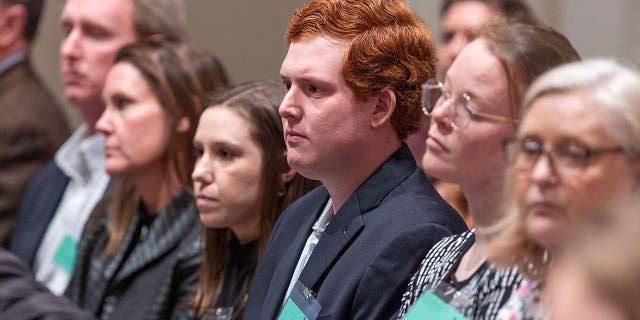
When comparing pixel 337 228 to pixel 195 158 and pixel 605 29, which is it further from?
pixel 605 29

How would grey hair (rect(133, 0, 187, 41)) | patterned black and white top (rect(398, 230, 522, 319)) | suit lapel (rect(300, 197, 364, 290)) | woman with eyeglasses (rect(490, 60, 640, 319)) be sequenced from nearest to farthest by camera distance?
woman with eyeglasses (rect(490, 60, 640, 319)), patterned black and white top (rect(398, 230, 522, 319)), suit lapel (rect(300, 197, 364, 290)), grey hair (rect(133, 0, 187, 41))

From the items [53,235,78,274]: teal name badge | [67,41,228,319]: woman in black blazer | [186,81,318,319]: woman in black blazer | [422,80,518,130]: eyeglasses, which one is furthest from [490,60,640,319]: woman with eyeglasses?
[53,235,78,274]: teal name badge

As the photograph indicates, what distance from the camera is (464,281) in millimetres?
2188

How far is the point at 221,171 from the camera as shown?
11.0 ft

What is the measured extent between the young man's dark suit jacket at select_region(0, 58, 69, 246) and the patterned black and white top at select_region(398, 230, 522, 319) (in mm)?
3033

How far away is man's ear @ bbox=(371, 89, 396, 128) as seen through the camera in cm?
261

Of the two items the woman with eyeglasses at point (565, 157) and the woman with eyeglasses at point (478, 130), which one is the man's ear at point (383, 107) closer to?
the woman with eyeglasses at point (478, 130)

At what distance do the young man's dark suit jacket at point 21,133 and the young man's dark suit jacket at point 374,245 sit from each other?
2.49 metres

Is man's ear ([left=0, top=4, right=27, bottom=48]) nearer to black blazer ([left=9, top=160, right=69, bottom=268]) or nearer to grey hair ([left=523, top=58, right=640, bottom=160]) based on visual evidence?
black blazer ([left=9, top=160, right=69, bottom=268])

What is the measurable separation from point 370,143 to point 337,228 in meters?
0.21

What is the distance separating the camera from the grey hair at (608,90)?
1.72 metres

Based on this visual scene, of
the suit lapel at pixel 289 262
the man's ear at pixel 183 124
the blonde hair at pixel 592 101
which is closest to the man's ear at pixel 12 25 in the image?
the man's ear at pixel 183 124

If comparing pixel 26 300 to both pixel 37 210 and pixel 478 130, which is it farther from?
pixel 37 210

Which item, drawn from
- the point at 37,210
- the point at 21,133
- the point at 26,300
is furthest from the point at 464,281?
the point at 21,133
